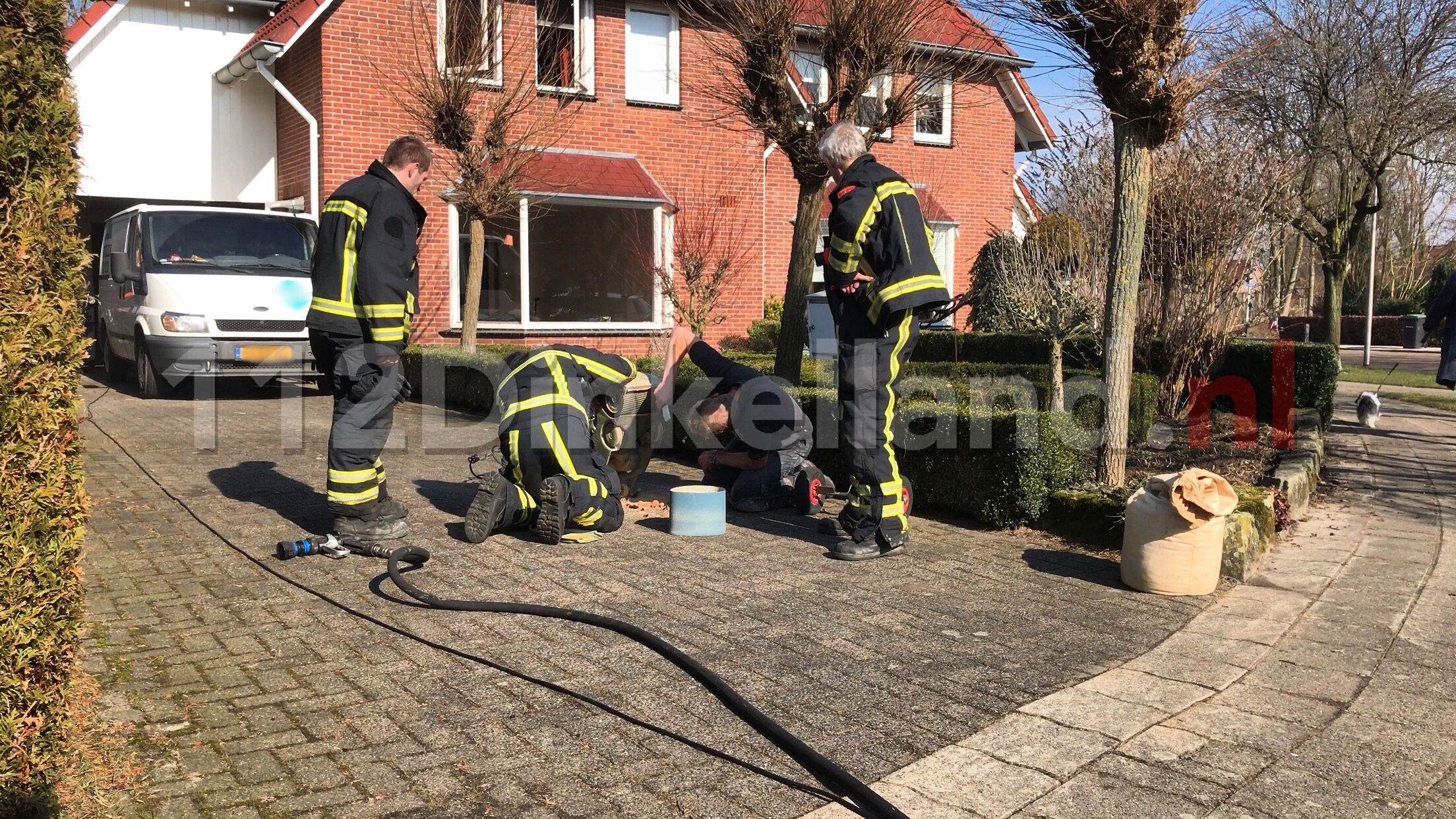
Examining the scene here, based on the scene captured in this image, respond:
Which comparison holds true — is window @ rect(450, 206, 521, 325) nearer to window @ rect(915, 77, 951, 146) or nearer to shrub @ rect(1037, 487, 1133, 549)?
window @ rect(915, 77, 951, 146)

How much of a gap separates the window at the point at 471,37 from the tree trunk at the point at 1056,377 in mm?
8359

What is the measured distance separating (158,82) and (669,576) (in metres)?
14.4

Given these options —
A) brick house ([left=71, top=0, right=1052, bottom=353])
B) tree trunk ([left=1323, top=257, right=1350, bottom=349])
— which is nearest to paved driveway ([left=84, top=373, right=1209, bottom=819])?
brick house ([left=71, top=0, right=1052, bottom=353])

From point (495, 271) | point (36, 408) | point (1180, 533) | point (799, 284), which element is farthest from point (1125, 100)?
point (495, 271)

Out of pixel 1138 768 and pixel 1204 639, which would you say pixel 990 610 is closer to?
pixel 1204 639

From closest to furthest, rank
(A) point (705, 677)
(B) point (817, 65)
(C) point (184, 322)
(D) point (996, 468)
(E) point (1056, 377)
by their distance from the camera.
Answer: (A) point (705, 677)
(D) point (996, 468)
(E) point (1056, 377)
(B) point (817, 65)
(C) point (184, 322)

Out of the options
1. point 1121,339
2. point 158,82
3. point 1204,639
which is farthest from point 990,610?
point 158,82

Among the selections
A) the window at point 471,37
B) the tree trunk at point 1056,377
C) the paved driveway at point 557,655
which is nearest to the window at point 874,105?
the tree trunk at point 1056,377

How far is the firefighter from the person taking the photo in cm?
600

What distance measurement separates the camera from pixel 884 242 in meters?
5.85

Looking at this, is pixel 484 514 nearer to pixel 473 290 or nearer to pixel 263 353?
pixel 263 353

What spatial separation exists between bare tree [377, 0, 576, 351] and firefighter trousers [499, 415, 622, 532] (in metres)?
8.32

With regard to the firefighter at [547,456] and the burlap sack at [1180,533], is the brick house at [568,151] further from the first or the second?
the burlap sack at [1180,533]

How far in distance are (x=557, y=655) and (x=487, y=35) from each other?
11.5 meters
